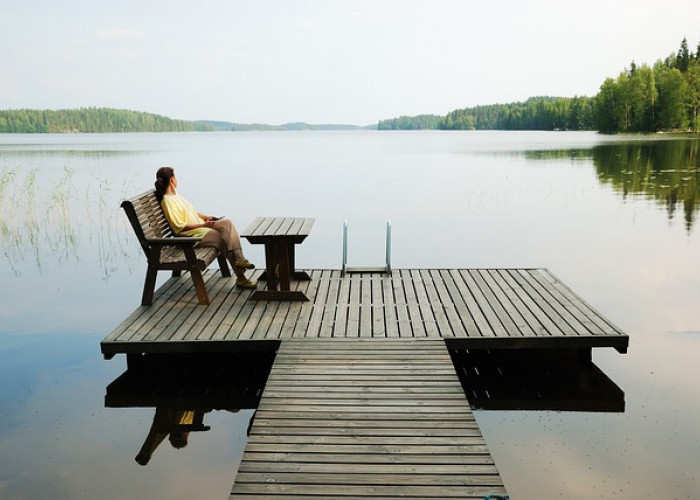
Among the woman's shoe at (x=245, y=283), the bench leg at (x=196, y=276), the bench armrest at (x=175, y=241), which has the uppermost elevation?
the bench armrest at (x=175, y=241)

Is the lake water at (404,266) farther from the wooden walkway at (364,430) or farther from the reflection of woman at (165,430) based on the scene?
the wooden walkway at (364,430)

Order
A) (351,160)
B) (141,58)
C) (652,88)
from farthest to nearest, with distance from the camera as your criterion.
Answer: (141,58) < (652,88) < (351,160)

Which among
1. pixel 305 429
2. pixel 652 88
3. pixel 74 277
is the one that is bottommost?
pixel 74 277

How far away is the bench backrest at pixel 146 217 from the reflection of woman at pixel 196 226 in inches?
5.5

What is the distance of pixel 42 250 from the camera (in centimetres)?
1223

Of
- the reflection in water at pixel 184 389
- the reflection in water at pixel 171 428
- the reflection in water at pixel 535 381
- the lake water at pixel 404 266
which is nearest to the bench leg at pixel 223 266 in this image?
the reflection in water at pixel 184 389

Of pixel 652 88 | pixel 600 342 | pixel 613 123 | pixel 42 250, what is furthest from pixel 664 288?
pixel 613 123

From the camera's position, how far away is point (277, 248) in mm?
6199

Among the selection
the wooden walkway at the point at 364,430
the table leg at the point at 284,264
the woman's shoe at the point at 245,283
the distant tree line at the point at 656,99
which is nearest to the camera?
the wooden walkway at the point at 364,430

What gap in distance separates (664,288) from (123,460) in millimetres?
7802

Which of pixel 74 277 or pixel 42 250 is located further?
pixel 42 250

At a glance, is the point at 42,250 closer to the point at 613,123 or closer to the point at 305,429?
the point at 305,429

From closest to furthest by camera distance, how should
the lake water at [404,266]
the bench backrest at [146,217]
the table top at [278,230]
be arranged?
the lake water at [404,266]
the bench backrest at [146,217]
the table top at [278,230]

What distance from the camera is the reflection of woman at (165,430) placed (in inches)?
182
